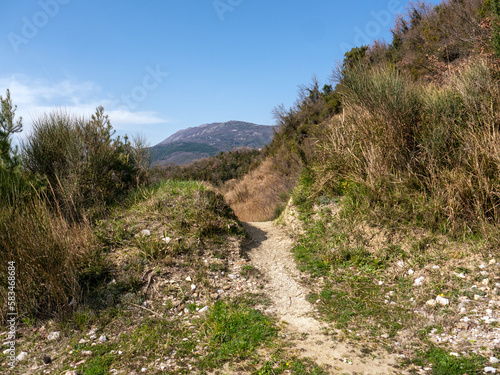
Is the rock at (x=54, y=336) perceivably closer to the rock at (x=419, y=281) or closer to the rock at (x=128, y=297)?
the rock at (x=128, y=297)

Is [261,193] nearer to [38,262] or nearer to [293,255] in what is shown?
[293,255]

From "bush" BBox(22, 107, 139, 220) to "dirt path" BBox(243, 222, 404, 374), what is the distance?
12.5 feet

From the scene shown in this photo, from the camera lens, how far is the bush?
713 cm

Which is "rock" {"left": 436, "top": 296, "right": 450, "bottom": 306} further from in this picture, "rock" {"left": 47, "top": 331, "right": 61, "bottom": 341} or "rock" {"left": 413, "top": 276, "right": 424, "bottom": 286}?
"rock" {"left": 47, "top": 331, "right": 61, "bottom": 341}

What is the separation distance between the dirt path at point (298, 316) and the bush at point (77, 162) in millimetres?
3813

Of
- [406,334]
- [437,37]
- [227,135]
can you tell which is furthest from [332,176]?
[227,135]

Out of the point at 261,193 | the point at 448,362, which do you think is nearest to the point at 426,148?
the point at 448,362

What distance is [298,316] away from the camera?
14.5ft

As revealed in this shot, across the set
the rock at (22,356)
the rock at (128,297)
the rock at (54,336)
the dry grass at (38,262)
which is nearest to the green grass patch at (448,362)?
the rock at (128,297)

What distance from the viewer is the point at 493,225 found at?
5125 millimetres

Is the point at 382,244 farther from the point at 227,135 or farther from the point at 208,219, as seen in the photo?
the point at 227,135

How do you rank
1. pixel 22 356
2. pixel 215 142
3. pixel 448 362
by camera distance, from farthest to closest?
pixel 215 142 → pixel 22 356 → pixel 448 362

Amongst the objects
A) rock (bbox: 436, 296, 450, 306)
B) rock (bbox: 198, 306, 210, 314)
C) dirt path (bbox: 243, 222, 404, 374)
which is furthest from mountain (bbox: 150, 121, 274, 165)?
rock (bbox: 436, 296, 450, 306)

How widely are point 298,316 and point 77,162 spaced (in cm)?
618
